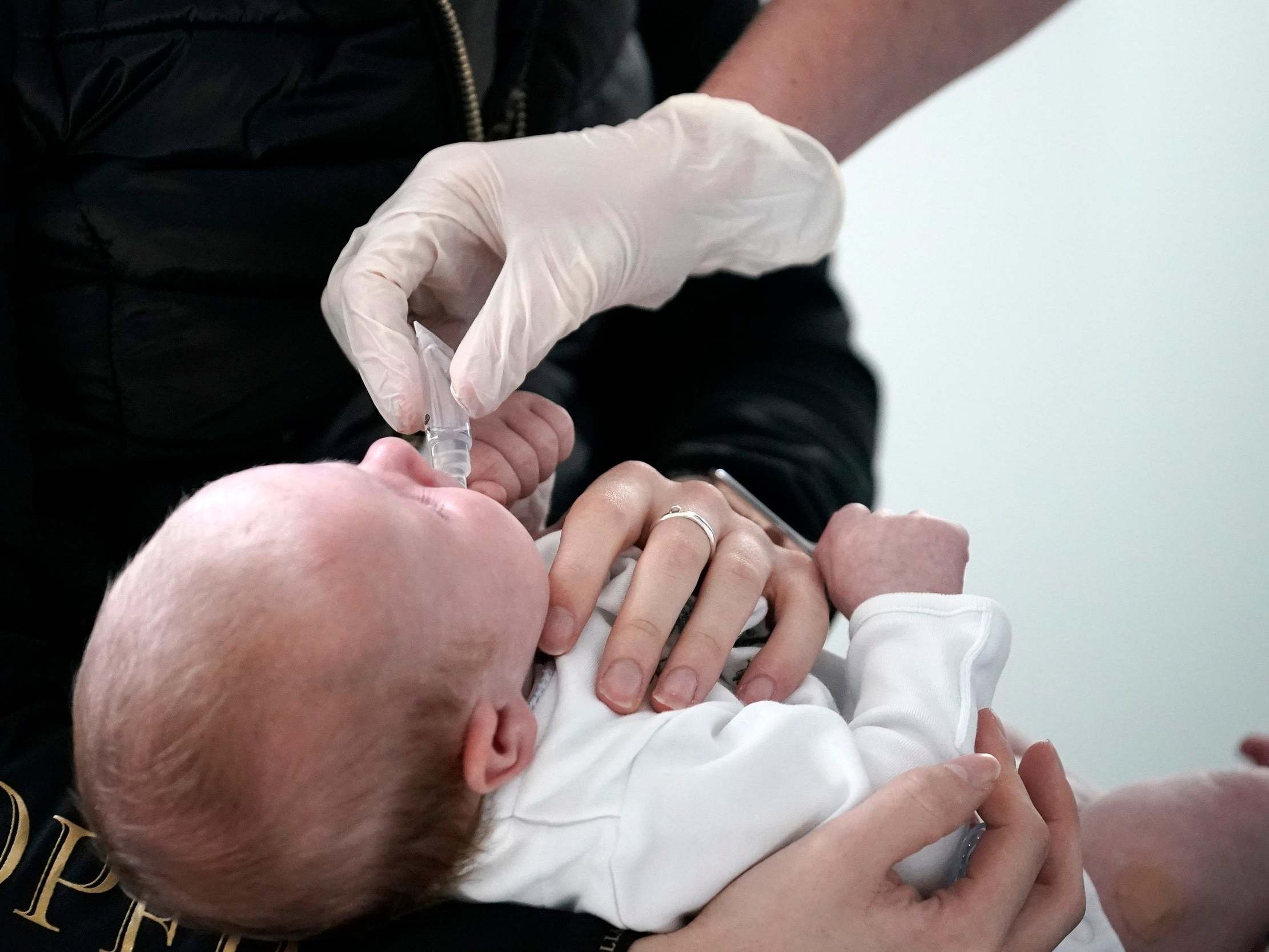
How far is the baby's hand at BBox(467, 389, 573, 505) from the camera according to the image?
77 centimetres

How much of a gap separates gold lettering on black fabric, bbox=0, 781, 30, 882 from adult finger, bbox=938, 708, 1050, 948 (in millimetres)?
502

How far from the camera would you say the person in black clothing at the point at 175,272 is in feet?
2.03

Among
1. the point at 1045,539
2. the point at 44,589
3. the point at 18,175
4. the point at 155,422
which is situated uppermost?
the point at 18,175

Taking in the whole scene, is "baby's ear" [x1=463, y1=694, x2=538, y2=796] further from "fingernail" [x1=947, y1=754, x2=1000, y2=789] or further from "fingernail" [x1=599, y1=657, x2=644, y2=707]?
"fingernail" [x1=947, y1=754, x2=1000, y2=789]

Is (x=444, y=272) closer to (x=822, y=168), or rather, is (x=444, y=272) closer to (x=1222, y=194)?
(x=822, y=168)

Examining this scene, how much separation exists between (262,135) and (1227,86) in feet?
5.58

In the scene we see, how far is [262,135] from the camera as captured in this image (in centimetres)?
72

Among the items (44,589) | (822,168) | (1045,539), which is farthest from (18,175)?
(1045,539)

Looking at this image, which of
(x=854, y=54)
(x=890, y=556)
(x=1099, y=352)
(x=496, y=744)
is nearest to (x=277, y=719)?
(x=496, y=744)

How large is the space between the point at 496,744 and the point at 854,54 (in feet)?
2.20

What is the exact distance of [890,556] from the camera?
2.56 ft

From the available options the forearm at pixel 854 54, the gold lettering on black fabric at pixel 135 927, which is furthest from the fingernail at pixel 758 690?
the forearm at pixel 854 54

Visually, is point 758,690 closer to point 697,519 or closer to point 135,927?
point 697,519

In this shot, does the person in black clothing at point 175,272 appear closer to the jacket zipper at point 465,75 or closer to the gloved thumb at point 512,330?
the jacket zipper at point 465,75
